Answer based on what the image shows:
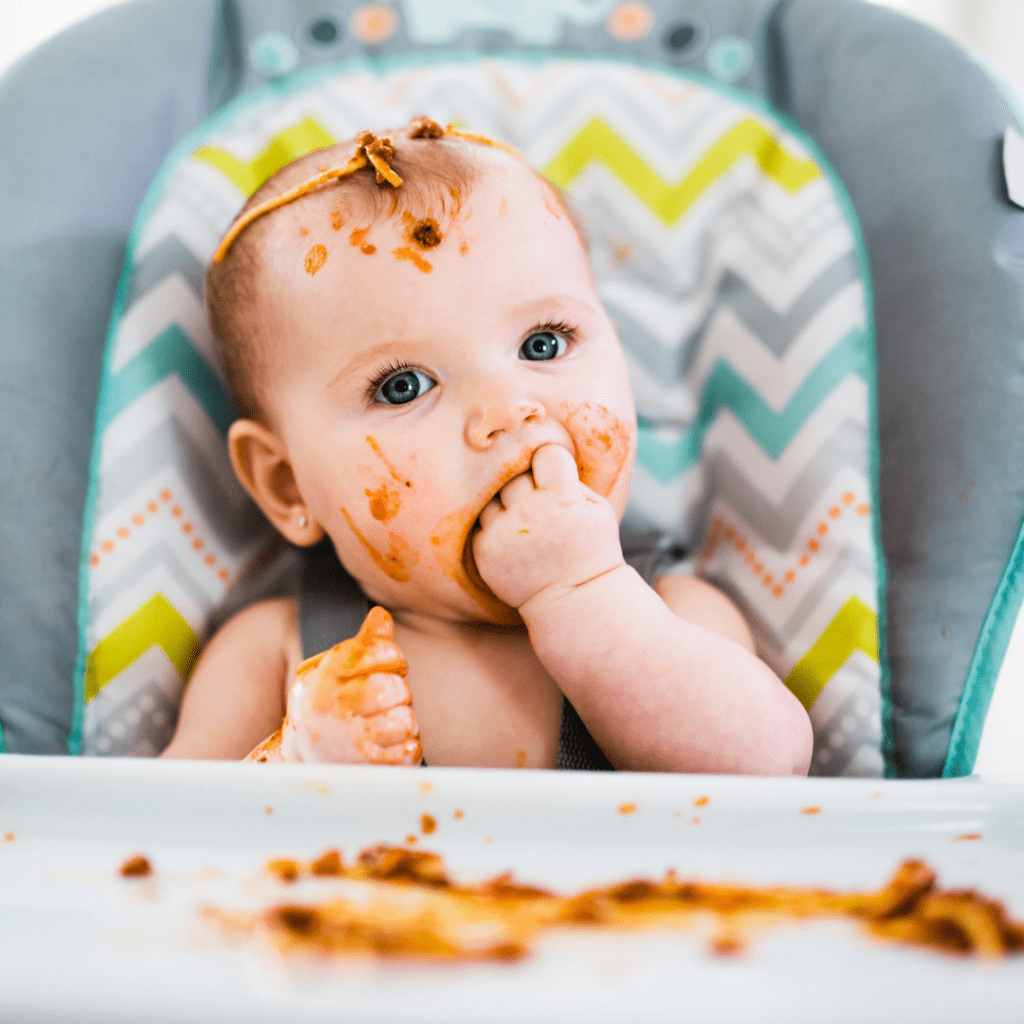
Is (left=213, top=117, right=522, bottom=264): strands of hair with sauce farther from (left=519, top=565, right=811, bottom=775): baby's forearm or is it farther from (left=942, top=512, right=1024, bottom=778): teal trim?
(left=942, top=512, right=1024, bottom=778): teal trim

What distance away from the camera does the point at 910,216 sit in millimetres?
857

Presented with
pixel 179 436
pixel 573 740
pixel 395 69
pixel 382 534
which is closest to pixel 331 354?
pixel 382 534

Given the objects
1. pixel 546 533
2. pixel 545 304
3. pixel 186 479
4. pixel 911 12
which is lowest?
pixel 186 479

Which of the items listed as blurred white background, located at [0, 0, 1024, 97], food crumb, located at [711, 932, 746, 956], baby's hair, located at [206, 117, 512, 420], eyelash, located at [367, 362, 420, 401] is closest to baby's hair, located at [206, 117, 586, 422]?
baby's hair, located at [206, 117, 512, 420]

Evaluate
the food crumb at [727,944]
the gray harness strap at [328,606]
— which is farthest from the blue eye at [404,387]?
the food crumb at [727,944]

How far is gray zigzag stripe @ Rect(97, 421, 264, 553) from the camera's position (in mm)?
907

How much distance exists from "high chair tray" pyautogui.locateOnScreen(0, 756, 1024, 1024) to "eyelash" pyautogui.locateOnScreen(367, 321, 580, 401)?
0.35 m

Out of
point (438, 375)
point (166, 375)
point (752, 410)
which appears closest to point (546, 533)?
point (438, 375)

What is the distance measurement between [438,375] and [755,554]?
391mm

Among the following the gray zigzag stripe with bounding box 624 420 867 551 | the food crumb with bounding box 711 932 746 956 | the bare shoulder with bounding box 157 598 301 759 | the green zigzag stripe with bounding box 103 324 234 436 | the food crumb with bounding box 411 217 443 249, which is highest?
Answer: the food crumb with bounding box 411 217 443 249

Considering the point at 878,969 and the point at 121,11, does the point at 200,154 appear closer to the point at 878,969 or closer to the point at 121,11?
the point at 121,11

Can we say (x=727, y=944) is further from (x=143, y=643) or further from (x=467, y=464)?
(x=143, y=643)

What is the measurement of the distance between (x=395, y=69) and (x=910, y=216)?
609 mm

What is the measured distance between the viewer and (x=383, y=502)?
2.40 ft
